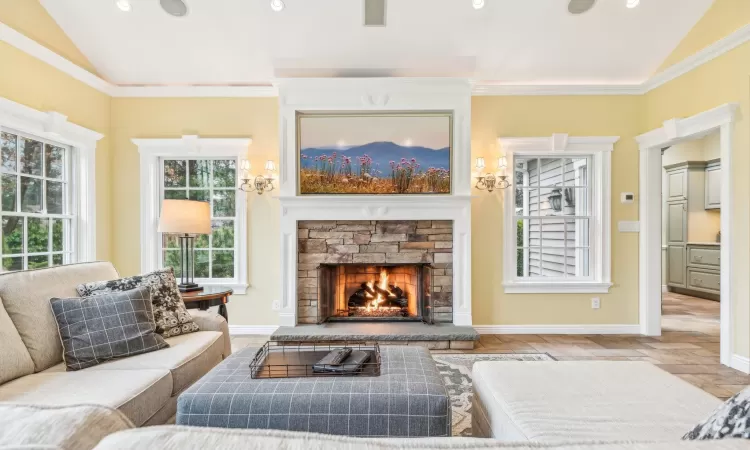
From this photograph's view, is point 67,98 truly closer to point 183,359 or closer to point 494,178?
point 183,359

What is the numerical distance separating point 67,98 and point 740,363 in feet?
20.6

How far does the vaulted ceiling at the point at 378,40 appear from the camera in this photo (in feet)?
11.7

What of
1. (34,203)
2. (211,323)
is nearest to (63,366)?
(211,323)

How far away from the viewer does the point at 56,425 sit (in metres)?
0.72

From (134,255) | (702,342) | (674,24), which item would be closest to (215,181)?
(134,255)

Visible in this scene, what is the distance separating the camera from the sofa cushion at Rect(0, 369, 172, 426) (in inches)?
64.7

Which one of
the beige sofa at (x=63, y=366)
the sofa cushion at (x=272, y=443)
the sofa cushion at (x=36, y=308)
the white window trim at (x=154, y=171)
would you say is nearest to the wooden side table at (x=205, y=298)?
the beige sofa at (x=63, y=366)

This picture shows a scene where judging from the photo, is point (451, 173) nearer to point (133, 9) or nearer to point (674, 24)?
point (674, 24)

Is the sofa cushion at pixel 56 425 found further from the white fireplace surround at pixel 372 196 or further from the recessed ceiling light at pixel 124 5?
the recessed ceiling light at pixel 124 5

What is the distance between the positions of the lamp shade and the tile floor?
1.35 metres

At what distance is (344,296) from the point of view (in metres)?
4.34

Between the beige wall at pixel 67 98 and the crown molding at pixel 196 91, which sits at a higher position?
the crown molding at pixel 196 91

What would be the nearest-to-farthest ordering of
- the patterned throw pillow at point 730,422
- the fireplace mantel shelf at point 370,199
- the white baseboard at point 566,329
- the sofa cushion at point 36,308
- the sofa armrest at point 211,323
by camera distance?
the patterned throw pillow at point 730,422 < the sofa cushion at point 36,308 < the sofa armrest at point 211,323 < the fireplace mantel shelf at point 370,199 < the white baseboard at point 566,329

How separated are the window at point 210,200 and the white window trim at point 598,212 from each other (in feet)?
9.90
